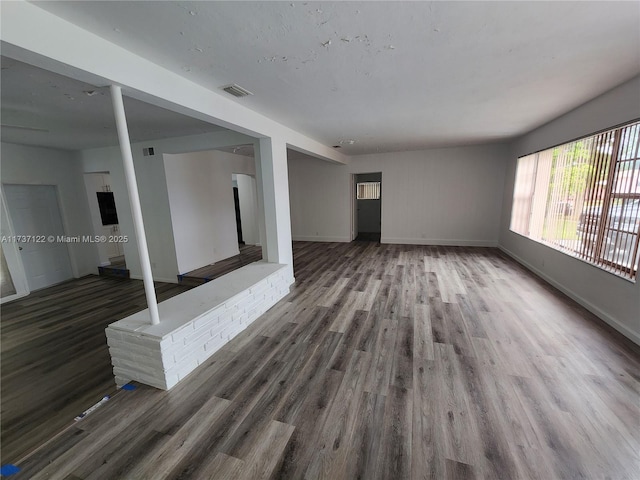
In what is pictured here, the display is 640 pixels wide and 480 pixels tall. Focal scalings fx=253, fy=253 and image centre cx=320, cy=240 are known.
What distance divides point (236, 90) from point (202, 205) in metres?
3.78

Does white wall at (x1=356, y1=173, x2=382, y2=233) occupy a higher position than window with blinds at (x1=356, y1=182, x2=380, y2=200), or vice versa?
window with blinds at (x1=356, y1=182, x2=380, y2=200)

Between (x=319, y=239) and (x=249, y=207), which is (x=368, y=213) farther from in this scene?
(x=249, y=207)

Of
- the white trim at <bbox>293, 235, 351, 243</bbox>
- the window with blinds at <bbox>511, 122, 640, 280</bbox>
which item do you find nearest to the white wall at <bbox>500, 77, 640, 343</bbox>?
the window with blinds at <bbox>511, 122, 640, 280</bbox>

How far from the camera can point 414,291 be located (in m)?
3.95

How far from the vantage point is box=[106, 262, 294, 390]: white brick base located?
81.6 inches

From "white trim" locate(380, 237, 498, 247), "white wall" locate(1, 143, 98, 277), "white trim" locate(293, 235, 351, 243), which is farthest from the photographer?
"white trim" locate(293, 235, 351, 243)

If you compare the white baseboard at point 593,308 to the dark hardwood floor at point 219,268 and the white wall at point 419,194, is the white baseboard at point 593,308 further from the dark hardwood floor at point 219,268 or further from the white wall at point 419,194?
the dark hardwood floor at point 219,268

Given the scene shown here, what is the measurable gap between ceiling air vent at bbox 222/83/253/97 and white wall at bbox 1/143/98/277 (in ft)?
17.4

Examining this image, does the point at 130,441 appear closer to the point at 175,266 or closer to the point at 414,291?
the point at 414,291

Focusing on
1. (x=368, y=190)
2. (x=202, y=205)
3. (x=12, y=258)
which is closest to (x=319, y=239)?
(x=368, y=190)

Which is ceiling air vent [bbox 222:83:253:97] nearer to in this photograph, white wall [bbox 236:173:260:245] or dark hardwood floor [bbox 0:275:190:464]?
dark hardwood floor [bbox 0:275:190:464]

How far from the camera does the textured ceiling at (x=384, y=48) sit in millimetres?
1491

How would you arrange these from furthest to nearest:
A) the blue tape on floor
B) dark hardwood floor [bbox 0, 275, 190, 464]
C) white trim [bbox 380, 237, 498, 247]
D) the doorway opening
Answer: the doorway opening, white trim [bbox 380, 237, 498, 247], dark hardwood floor [bbox 0, 275, 190, 464], the blue tape on floor

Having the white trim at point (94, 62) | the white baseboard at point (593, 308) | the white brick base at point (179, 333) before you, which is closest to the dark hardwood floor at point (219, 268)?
the white brick base at point (179, 333)
